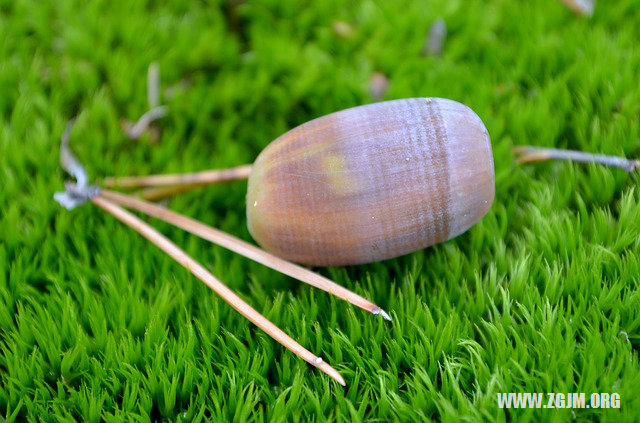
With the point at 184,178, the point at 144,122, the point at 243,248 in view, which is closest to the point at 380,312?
the point at 243,248

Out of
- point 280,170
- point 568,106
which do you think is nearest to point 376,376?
point 280,170

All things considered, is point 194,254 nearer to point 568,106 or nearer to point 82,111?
point 82,111

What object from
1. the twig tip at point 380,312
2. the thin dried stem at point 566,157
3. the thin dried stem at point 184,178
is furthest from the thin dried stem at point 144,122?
the thin dried stem at point 566,157

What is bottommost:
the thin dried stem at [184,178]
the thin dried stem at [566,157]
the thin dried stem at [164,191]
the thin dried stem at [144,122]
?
the thin dried stem at [164,191]

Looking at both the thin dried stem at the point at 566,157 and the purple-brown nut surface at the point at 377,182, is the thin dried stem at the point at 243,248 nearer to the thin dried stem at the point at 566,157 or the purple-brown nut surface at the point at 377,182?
the purple-brown nut surface at the point at 377,182

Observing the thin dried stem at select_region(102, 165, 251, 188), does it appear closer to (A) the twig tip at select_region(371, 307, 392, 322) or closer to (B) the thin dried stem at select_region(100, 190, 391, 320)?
(B) the thin dried stem at select_region(100, 190, 391, 320)

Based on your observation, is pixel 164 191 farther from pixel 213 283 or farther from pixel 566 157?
pixel 566 157

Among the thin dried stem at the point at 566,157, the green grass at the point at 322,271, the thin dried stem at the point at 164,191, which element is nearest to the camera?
the green grass at the point at 322,271
